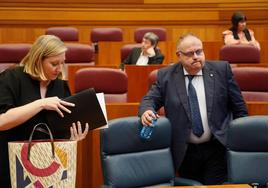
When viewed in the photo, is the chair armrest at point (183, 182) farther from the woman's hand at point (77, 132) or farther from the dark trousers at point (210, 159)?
the woman's hand at point (77, 132)

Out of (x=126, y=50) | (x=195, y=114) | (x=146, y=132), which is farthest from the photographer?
(x=126, y=50)

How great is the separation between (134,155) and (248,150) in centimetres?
62

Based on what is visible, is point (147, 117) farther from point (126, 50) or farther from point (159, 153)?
point (126, 50)

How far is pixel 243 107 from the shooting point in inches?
117

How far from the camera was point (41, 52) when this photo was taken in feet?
7.20

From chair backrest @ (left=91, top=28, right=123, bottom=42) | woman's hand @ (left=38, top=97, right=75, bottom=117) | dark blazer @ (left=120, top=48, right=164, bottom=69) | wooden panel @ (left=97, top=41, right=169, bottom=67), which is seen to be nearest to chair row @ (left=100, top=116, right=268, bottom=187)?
woman's hand @ (left=38, top=97, right=75, bottom=117)

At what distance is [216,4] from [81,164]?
21.1 feet

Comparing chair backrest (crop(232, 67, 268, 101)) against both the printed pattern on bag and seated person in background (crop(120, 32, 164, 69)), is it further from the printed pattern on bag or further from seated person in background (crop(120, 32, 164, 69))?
the printed pattern on bag

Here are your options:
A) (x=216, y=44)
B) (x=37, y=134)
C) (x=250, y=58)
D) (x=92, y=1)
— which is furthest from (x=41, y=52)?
(x=92, y=1)

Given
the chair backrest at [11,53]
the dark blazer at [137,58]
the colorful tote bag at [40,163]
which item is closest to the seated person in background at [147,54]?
the dark blazer at [137,58]

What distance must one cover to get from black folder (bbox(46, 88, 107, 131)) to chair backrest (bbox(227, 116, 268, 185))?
2.77 feet

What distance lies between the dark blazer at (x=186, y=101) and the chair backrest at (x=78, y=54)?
2861 mm

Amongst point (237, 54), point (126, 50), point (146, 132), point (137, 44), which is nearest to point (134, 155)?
point (146, 132)

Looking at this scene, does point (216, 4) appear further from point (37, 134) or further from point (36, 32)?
point (37, 134)
